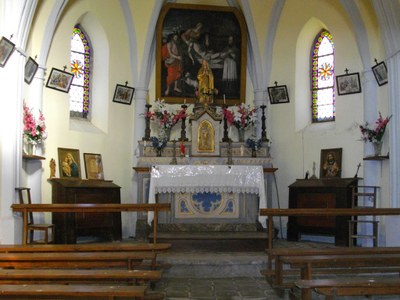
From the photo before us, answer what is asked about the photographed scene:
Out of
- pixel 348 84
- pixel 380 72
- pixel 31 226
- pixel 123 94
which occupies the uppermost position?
pixel 380 72

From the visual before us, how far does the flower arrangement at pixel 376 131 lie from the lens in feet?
36.6

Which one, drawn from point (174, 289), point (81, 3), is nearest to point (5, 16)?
point (81, 3)

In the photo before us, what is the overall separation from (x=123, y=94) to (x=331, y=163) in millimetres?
5657

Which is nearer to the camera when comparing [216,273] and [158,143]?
[216,273]

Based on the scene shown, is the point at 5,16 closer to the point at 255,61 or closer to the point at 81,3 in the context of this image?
the point at 81,3

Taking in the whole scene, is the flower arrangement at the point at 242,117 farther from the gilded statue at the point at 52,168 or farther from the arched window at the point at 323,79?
the gilded statue at the point at 52,168

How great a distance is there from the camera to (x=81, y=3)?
42.7 ft

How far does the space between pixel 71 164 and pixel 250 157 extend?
445 cm

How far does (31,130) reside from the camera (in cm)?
1077

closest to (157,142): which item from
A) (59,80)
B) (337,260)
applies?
(59,80)

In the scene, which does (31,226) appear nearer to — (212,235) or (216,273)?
(212,235)

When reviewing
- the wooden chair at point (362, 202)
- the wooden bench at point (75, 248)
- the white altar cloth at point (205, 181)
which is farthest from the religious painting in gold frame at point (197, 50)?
the wooden bench at point (75, 248)

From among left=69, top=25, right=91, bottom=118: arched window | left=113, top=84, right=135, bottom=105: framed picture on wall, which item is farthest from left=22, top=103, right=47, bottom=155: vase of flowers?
left=113, top=84, right=135, bottom=105: framed picture on wall

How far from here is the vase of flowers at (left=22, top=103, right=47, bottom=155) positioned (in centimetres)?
1073
